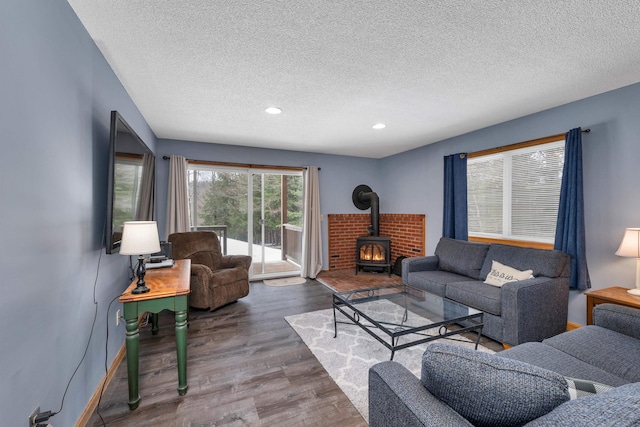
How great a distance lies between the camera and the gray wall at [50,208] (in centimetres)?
103

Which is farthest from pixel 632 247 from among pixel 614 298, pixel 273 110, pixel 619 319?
pixel 273 110

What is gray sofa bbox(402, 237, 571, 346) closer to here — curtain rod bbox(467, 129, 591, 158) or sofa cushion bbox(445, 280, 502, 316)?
sofa cushion bbox(445, 280, 502, 316)

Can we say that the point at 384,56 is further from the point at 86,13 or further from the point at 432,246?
the point at 432,246

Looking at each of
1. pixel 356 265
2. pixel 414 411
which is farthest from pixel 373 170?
pixel 414 411

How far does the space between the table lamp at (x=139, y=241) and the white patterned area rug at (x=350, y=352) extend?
4.98 feet

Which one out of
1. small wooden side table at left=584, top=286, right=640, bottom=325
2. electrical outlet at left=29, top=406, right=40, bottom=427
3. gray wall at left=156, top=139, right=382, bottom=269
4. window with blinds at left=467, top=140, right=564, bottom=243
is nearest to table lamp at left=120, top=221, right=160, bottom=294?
electrical outlet at left=29, top=406, right=40, bottom=427

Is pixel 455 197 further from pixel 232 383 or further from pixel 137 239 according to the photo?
pixel 137 239

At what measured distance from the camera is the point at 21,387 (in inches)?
42.4

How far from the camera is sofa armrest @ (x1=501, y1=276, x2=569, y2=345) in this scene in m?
2.34

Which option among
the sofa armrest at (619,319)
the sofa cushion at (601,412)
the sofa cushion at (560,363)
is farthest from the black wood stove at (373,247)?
the sofa cushion at (601,412)

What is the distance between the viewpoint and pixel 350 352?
2408 millimetres

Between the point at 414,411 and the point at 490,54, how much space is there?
7.47 feet

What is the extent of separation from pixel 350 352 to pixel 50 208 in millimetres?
2291

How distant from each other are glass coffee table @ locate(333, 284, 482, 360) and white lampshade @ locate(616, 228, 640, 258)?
50.3 inches
